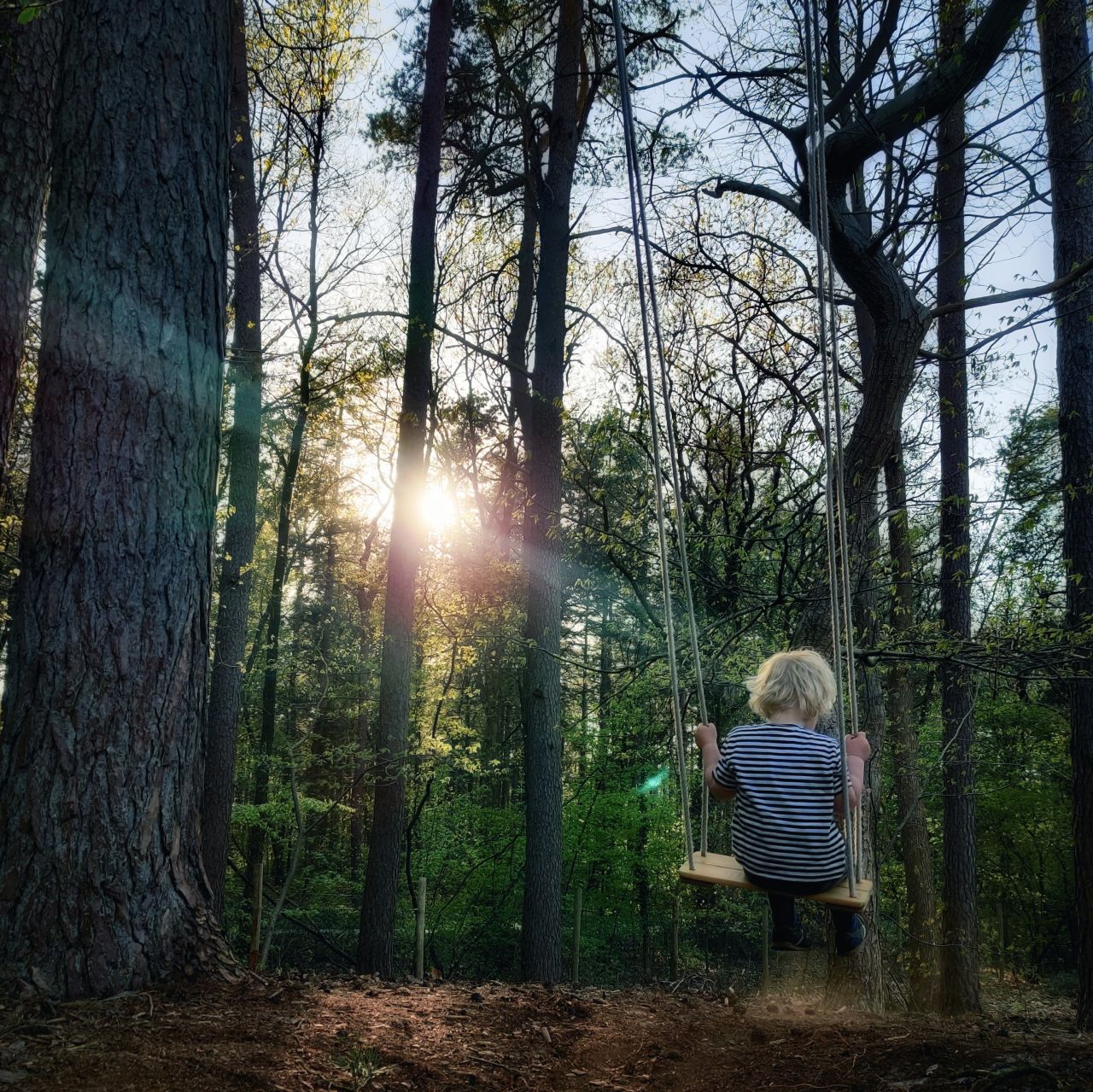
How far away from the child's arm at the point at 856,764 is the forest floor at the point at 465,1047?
3.23ft

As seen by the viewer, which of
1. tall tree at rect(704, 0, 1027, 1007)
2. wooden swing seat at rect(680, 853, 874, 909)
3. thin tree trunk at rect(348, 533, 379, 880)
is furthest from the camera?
thin tree trunk at rect(348, 533, 379, 880)

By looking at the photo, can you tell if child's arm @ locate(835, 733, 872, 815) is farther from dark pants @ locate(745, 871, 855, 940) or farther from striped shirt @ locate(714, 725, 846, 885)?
dark pants @ locate(745, 871, 855, 940)

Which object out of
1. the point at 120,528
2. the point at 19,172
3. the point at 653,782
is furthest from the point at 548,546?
the point at 653,782

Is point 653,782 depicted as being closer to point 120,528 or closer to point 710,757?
point 710,757

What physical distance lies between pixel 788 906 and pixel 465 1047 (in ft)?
4.96

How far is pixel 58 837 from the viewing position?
287 centimetres

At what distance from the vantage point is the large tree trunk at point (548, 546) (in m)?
9.07

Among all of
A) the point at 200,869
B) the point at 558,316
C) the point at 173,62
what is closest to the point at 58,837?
the point at 200,869

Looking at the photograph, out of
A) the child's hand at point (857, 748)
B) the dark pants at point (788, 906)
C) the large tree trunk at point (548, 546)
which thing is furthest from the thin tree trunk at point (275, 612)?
the child's hand at point (857, 748)

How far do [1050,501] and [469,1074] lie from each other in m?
5.62

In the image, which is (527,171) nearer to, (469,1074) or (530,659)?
(530,659)

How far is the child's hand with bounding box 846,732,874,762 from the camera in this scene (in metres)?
3.34

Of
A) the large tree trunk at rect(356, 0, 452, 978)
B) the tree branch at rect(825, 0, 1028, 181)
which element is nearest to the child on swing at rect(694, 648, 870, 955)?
the tree branch at rect(825, 0, 1028, 181)

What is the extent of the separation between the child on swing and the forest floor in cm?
53
